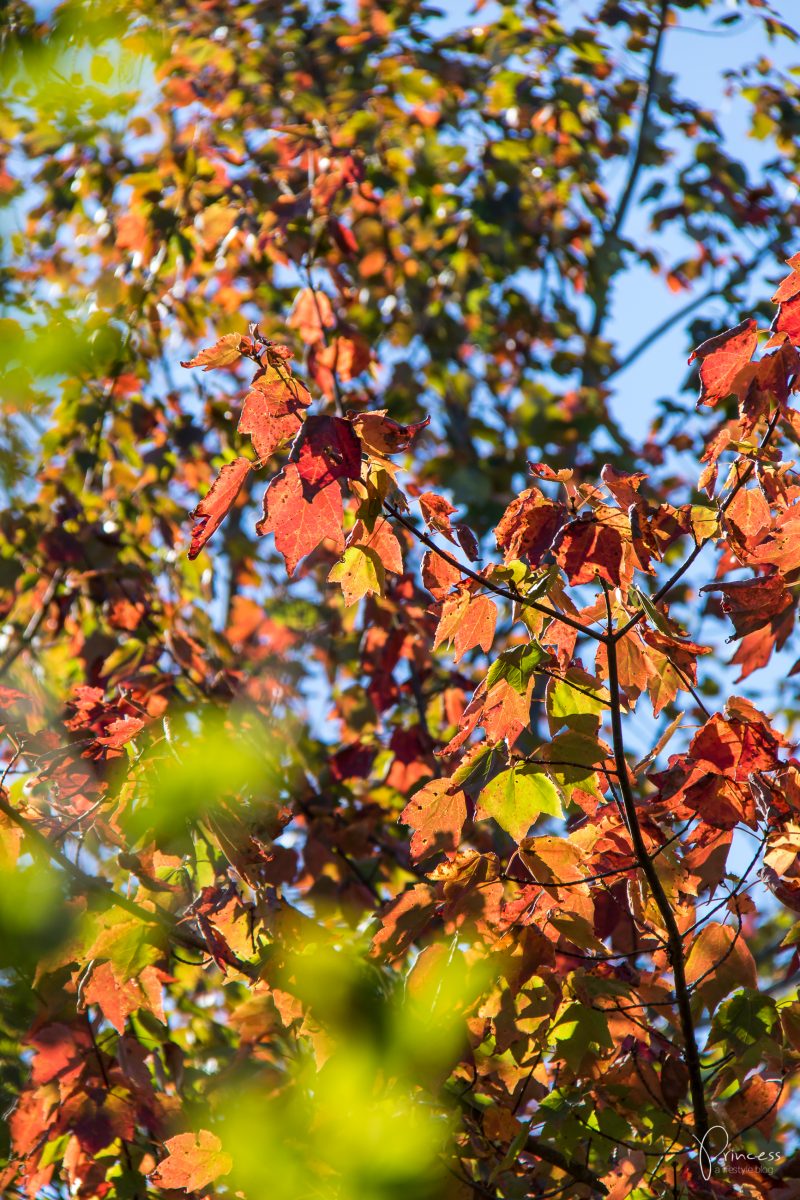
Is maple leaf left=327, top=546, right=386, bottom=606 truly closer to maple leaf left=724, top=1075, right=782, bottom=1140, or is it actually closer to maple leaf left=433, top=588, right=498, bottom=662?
maple leaf left=433, top=588, right=498, bottom=662

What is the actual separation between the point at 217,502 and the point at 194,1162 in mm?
957

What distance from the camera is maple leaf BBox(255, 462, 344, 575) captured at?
50.5 inches

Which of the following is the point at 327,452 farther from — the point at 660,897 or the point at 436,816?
the point at 660,897

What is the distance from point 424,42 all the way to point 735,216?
5.09 feet

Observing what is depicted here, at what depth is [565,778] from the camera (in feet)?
4.75

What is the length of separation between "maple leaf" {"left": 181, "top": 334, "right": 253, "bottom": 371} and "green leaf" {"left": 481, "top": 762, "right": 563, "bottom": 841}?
62cm

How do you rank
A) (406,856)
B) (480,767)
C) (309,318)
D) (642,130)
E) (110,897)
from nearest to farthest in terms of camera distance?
(480,767) < (110,897) < (406,856) < (309,318) < (642,130)

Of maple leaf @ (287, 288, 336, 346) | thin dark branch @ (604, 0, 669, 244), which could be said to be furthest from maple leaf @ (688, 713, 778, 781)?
thin dark branch @ (604, 0, 669, 244)

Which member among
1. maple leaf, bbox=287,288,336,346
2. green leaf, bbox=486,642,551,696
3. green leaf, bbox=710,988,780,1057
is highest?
maple leaf, bbox=287,288,336,346

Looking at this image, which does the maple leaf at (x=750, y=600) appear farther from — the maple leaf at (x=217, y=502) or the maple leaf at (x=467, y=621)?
the maple leaf at (x=217, y=502)

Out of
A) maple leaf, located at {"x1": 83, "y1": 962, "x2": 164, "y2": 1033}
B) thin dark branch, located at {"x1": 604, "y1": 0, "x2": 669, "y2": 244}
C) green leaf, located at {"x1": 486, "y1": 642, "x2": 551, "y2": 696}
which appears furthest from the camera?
thin dark branch, located at {"x1": 604, "y1": 0, "x2": 669, "y2": 244}

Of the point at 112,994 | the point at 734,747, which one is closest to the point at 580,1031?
the point at 734,747

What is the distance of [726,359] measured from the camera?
1.50m

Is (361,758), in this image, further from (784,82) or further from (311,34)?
(784,82)
